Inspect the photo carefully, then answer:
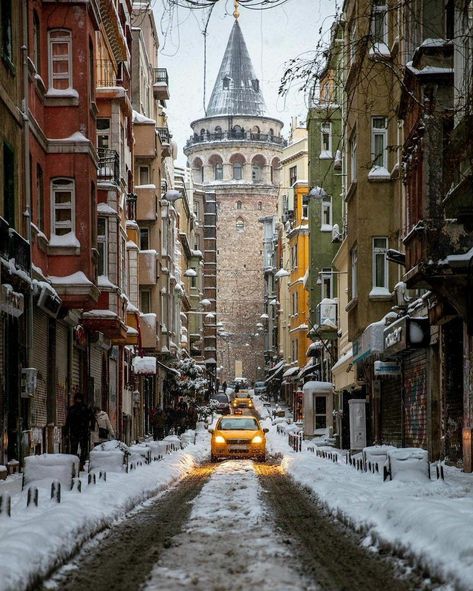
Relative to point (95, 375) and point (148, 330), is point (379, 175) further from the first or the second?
point (148, 330)

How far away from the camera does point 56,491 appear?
16.1 metres

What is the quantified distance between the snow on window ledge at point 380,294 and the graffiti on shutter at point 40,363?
35.2ft

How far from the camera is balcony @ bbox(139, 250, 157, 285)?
52750 mm

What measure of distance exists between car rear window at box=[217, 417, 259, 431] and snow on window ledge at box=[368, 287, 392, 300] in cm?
559

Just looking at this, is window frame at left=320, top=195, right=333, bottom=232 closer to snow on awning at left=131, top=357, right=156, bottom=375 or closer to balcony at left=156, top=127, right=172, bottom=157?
balcony at left=156, top=127, right=172, bottom=157

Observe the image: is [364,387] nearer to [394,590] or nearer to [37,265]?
[37,265]

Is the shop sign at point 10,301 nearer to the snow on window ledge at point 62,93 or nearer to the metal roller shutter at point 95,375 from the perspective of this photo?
the snow on window ledge at point 62,93

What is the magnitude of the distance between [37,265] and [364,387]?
17.8 metres

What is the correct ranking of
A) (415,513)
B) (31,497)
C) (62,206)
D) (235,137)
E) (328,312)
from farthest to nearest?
(235,137)
(328,312)
(62,206)
(31,497)
(415,513)

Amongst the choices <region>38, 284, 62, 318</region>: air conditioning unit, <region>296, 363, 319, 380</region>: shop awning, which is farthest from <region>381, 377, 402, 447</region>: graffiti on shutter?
<region>296, 363, 319, 380</region>: shop awning

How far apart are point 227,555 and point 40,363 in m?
16.6

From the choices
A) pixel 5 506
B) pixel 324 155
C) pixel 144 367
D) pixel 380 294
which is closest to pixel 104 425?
pixel 380 294

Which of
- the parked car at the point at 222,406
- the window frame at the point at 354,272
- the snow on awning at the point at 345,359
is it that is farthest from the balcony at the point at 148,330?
the parked car at the point at 222,406

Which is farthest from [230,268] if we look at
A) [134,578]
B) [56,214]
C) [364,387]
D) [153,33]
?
[134,578]
